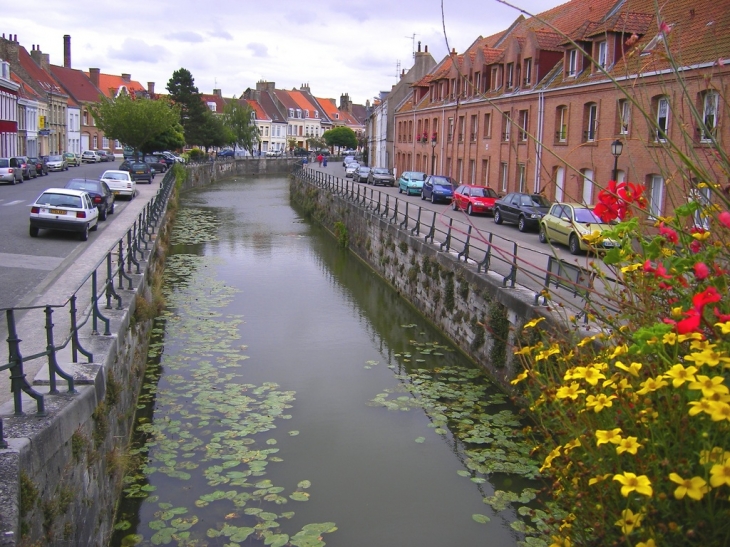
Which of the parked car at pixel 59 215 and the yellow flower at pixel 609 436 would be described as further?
the parked car at pixel 59 215

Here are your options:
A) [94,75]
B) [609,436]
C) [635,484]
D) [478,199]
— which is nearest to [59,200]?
[478,199]

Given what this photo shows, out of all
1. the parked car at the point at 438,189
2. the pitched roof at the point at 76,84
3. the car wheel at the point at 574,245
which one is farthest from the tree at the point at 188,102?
the car wheel at the point at 574,245

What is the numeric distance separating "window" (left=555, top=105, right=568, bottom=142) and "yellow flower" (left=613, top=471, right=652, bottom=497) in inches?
1086

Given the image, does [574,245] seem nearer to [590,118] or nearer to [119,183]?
Answer: [590,118]

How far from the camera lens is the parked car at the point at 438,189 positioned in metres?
36.4

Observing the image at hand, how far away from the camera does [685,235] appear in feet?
14.9

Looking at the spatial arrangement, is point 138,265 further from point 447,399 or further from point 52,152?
point 52,152

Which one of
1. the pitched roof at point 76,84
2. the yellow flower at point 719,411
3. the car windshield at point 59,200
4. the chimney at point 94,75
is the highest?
the chimney at point 94,75

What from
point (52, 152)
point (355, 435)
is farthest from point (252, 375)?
point (52, 152)

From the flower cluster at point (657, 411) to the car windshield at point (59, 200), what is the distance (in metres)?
19.2

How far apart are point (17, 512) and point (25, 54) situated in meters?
79.8

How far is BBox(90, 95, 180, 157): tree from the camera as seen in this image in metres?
51.4

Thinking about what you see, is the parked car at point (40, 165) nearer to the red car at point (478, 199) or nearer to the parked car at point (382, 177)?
the parked car at point (382, 177)

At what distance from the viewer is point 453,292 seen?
15820 mm
